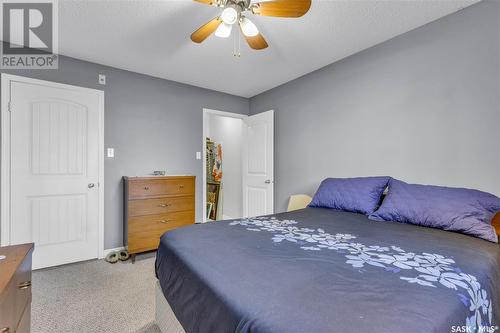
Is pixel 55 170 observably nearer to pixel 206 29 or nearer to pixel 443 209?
pixel 206 29

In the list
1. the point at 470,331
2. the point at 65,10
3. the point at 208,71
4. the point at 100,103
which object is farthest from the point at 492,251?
the point at 100,103

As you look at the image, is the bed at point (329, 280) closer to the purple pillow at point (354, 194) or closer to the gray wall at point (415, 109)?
the purple pillow at point (354, 194)

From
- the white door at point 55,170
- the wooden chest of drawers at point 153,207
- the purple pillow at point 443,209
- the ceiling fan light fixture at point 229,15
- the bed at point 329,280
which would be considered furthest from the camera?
the wooden chest of drawers at point 153,207

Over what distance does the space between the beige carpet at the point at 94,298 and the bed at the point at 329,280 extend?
58 cm

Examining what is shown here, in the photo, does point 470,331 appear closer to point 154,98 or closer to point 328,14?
point 328,14

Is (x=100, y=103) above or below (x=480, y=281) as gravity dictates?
above

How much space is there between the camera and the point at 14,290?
0.89m

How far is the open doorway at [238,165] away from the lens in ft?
12.4

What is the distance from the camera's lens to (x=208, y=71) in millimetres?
3199

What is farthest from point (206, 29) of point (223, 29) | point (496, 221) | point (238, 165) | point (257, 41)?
point (238, 165)

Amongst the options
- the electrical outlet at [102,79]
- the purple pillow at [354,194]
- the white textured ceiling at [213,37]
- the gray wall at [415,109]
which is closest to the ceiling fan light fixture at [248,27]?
the white textured ceiling at [213,37]

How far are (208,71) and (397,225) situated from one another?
2.79m

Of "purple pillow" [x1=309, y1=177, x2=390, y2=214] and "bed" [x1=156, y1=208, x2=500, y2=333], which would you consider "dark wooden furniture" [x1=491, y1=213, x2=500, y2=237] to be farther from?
"purple pillow" [x1=309, y1=177, x2=390, y2=214]

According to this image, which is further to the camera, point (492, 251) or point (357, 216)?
point (357, 216)
